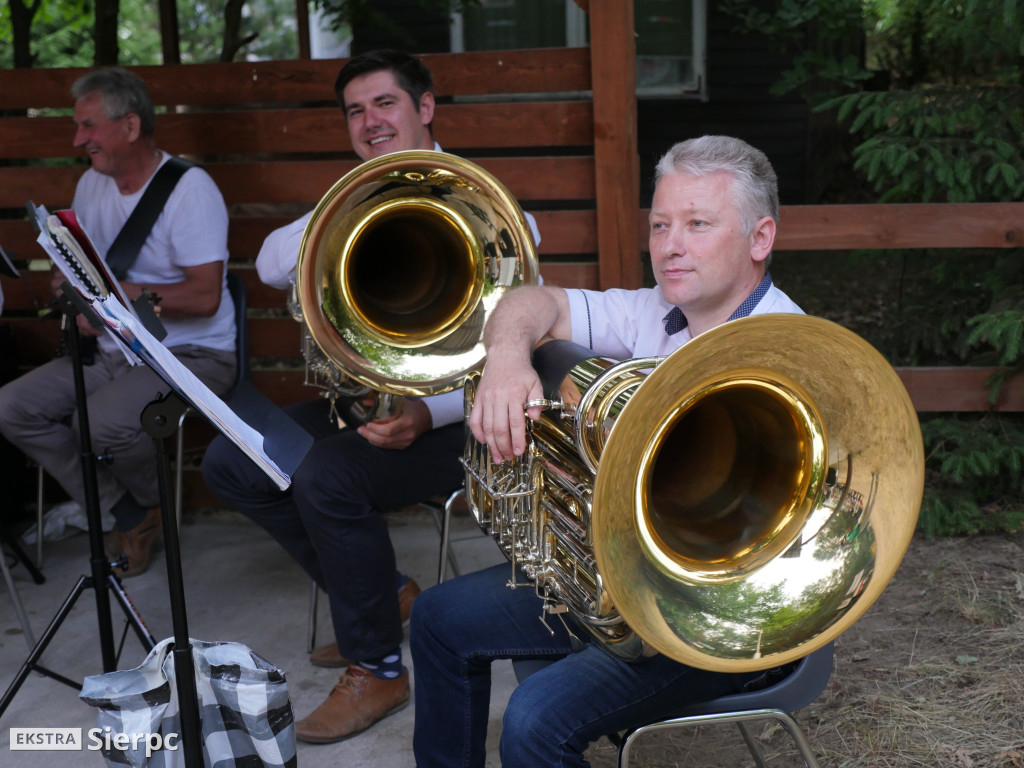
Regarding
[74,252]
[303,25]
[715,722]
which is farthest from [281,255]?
[303,25]

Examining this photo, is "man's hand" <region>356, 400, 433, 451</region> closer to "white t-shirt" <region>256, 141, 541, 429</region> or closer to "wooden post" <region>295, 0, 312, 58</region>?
"white t-shirt" <region>256, 141, 541, 429</region>

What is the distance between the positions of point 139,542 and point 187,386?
218cm

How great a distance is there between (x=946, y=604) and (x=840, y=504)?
1.84 m

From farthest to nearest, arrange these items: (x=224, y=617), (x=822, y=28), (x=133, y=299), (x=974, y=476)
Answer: (x=822, y=28) → (x=974, y=476) → (x=133, y=299) → (x=224, y=617)


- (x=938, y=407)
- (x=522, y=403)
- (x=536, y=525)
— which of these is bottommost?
(x=938, y=407)

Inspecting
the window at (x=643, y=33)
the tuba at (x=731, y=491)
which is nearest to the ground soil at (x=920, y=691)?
the tuba at (x=731, y=491)

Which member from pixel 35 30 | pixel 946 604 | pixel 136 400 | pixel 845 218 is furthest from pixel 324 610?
pixel 35 30

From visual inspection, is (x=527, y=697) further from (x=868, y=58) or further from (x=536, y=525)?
(x=868, y=58)

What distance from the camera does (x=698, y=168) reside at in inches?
68.1

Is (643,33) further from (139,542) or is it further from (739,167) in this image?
(739,167)

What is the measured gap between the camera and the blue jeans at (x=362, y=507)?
244cm

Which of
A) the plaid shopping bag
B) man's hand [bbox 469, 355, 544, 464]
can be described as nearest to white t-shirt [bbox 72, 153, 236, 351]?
the plaid shopping bag

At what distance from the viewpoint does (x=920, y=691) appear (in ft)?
8.46

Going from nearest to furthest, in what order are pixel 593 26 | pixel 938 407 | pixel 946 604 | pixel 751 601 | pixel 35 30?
1. pixel 751 601
2. pixel 946 604
3. pixel 593 26
4. pixel 938 407
5. pixel 35 30
